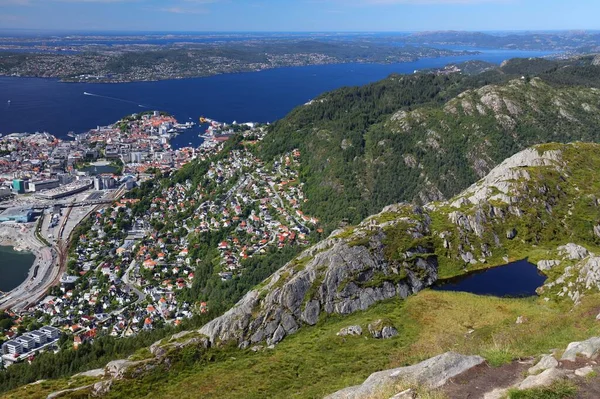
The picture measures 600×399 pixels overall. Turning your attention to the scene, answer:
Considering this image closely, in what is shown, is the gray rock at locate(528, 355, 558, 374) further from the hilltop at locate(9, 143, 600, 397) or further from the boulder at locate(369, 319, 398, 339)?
the boulder at locate(369, 319, 398, 339)

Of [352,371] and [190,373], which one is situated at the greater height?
[352,371]

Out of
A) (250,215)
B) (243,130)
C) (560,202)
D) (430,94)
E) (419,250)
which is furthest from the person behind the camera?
(243,130)

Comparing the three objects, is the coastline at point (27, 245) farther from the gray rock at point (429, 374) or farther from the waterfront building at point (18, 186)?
the gray rock at point (429, 374)

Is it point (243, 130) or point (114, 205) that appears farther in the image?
point (243, 130)

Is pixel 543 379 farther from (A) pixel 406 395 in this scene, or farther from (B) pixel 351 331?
(B) pixel 351 331

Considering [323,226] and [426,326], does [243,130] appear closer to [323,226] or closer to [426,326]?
[323,226]

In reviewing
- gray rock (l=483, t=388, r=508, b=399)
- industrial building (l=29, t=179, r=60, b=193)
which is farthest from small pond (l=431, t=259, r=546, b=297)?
industrial building (l=29, t=179, r=60, b=193)

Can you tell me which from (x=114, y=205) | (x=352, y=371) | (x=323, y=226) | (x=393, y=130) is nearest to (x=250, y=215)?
(x=323, y=226)
